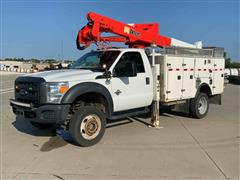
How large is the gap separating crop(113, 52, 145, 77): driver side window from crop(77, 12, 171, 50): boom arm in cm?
98


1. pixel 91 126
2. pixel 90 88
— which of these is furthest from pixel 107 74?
pixel 91 126

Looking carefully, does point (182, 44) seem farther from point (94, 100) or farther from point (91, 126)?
point (91, 126)

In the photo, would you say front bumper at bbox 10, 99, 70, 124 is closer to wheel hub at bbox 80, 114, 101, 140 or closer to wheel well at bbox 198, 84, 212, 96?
wheel hub at bbox 80, 114, 101, 140

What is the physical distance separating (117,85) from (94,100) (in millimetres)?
653

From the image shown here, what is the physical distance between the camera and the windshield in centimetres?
702

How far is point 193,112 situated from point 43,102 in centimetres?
509

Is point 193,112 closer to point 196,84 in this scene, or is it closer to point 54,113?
point 196,84

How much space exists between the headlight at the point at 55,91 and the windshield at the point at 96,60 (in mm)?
1294

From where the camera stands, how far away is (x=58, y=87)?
19.1 ft

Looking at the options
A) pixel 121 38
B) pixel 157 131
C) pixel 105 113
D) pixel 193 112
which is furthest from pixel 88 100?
pixel 193 112

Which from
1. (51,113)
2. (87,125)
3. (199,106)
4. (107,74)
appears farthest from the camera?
(199,106)

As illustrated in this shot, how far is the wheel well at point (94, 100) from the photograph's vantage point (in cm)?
640

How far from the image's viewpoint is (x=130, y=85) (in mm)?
7113

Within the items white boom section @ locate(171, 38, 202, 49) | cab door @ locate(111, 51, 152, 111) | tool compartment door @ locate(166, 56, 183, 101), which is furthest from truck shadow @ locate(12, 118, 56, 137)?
white boom section @ locate(171, 38, 202, 49)
